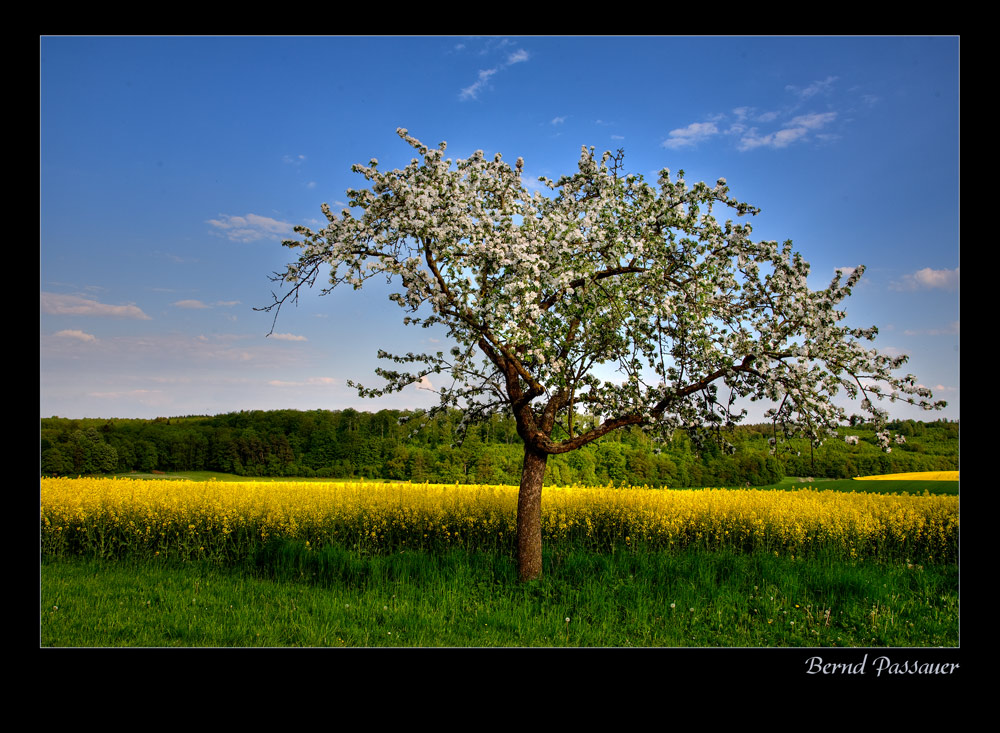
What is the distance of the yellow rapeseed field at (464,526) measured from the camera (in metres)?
12.2

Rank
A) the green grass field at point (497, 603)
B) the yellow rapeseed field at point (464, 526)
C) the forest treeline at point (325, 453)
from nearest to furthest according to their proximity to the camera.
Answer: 1. the green grass field at point (497, 603)
2. the yellow rapeseed field at point (464, 526)
3. the forest treeline at point (325, 453)

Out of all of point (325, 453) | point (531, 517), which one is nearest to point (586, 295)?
point (531, 517)

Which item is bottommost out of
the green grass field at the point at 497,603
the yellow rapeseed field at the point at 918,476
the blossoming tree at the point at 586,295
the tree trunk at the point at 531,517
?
the yellow rapeseed field at the point at 918,476

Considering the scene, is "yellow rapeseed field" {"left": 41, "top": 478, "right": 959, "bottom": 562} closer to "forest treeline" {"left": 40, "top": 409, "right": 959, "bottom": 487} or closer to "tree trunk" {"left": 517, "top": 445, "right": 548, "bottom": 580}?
"tree trunk" {"left": 517, "top": 445, "right": 548, "bottom": 580}

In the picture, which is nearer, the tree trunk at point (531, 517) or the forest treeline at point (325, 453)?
the tree trunk at point (531, 517)

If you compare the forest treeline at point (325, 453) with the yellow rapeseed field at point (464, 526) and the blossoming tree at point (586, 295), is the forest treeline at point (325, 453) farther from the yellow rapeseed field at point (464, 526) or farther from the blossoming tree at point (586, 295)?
the blossoming tree at point (586, 295)

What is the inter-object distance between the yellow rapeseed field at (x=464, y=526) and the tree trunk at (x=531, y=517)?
2.10 m

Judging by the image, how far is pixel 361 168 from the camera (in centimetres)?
804

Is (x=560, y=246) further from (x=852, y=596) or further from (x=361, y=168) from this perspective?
(x=852, y=596)

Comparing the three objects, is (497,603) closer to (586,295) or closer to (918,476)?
(586,295)

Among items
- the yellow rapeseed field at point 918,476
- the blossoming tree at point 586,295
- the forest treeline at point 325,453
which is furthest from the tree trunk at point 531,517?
the yellow rapeseed field at point 918,476

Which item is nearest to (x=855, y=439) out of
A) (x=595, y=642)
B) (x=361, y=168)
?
(x=595, y=642)
